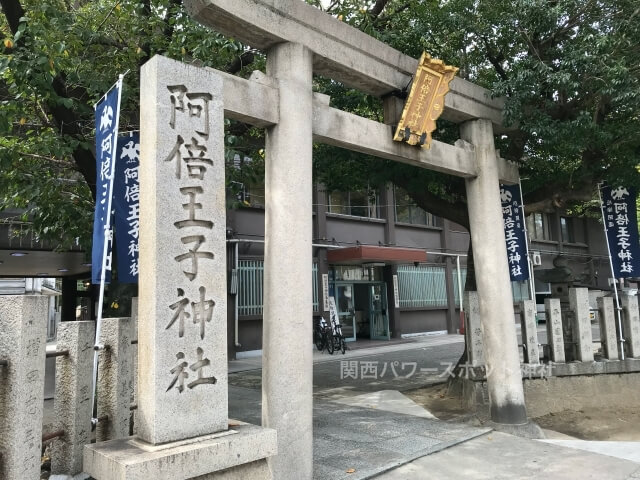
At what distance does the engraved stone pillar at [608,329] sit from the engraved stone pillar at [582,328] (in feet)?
1.46

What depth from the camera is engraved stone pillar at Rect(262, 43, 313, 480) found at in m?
4.71

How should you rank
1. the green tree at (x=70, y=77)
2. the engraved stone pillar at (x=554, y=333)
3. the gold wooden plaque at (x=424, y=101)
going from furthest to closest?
the engraved stone pillar at (x=554, y=333)
the green tree at (x=70, y=77)
the gold wooden plaque at (x=424, y=101)

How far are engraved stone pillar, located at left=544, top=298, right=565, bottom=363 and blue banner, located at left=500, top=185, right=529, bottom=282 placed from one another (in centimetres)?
104

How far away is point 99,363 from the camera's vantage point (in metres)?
4.91

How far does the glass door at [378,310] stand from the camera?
19.8 meters

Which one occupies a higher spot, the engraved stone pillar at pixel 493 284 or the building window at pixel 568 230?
the building window at pixel 568 230

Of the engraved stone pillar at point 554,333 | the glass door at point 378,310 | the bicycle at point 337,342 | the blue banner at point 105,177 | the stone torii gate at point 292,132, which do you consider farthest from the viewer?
the glass door at point 378,310

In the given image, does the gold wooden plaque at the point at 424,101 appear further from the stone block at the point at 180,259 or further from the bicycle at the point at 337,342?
the bicycle at the point at 337,342

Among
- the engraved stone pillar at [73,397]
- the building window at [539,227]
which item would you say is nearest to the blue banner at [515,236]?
the engraved stone pillar at [73,397]

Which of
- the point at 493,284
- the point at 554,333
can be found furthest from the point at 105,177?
the point at 554,333

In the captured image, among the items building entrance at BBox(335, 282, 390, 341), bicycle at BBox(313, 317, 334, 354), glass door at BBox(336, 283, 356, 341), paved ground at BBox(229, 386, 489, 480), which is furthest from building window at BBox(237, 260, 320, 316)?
paved ground at BBox(229, 386, 489, 480)

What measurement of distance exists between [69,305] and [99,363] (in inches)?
689

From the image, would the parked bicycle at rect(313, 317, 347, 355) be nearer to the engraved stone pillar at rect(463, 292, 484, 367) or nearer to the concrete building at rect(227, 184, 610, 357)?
the concrete building at rect(227, 184, 610, 357)

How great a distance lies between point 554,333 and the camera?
883 centimetres
